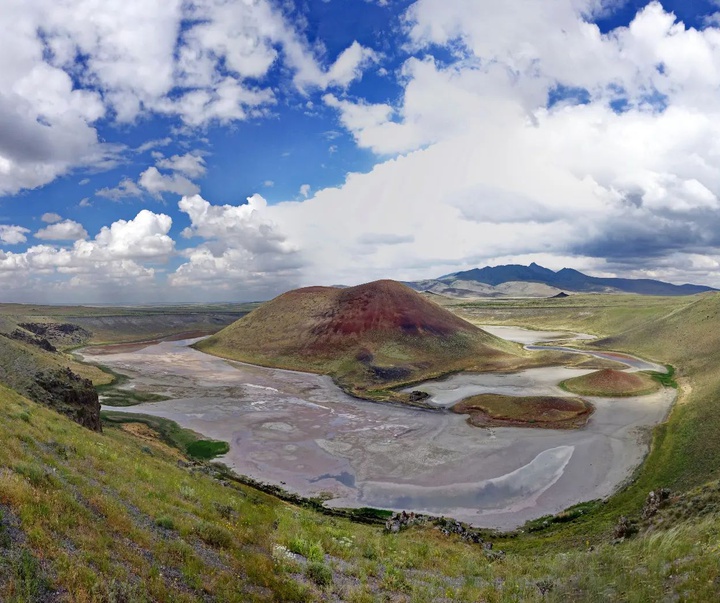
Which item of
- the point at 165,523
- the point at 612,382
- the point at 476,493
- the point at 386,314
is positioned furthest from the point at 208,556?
the point at 386,314

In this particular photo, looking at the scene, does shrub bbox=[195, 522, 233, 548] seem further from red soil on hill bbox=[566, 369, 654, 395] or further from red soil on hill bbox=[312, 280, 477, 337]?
red soil on hill bbox=[312, 280, 477, 337]

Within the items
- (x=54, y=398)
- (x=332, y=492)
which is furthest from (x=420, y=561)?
(x=54, y=398)

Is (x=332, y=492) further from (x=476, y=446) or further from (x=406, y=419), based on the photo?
(x=406, y=419)

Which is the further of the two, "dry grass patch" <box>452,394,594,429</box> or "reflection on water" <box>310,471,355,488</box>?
"dry grass patch" <box>452,394,594,429</box>

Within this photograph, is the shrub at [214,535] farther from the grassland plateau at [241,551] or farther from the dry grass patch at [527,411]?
the dry grass patch at [527,411]

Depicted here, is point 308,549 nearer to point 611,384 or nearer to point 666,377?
point 611,384

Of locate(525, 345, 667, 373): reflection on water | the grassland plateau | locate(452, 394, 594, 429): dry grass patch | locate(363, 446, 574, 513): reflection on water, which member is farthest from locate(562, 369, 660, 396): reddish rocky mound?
A: the grassland plateau
